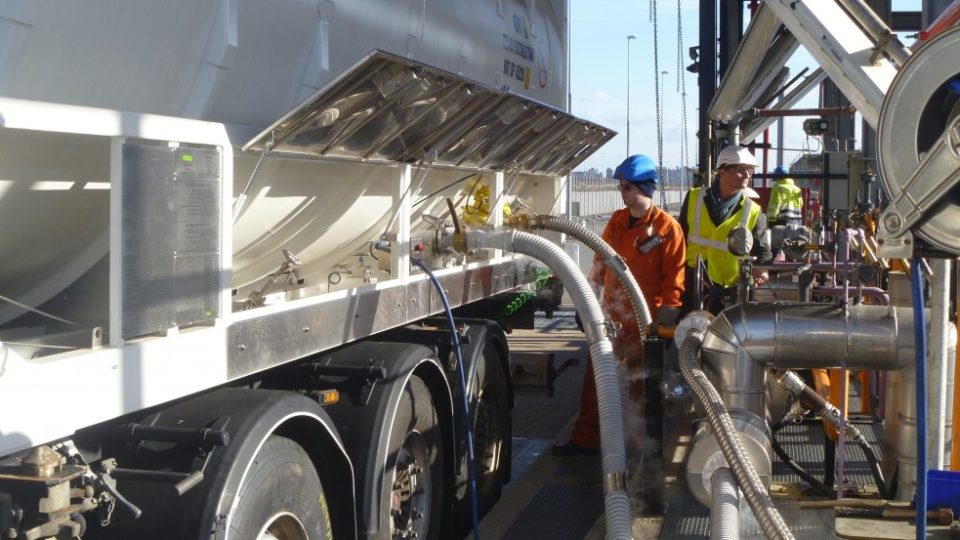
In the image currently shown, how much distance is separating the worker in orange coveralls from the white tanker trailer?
4.37 ft

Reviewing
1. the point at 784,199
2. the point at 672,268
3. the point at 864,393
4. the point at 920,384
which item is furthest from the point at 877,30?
the point at 784,199

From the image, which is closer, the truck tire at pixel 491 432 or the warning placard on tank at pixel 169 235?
the warning placard on tank at pixel 169 235

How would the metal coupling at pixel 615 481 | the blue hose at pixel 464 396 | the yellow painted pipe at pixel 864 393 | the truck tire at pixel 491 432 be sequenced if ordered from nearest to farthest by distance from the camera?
the metal coupling at pixel 615 481, the blue hose at pixel 464 396, the truck tire at pixel 491 432, the yellow painted pipe at pixel 864 393

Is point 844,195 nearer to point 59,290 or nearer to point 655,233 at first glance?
point 655,233

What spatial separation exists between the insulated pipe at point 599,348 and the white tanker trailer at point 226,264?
0.35m

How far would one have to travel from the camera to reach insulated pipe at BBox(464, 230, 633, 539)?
4344mm

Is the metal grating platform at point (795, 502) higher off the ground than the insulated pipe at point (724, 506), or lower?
lower

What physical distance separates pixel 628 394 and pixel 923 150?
3.55m

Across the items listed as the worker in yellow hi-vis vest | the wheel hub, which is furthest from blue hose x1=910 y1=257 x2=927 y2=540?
the worker in yellow hi-vis vest

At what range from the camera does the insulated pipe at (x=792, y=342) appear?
3857 millimetres

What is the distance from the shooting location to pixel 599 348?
15.2 ft

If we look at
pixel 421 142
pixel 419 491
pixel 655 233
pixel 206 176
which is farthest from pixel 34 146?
pixel 655 233

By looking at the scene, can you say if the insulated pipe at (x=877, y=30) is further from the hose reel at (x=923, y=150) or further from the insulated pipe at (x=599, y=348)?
the insulated pipe at (x=599, y=348)

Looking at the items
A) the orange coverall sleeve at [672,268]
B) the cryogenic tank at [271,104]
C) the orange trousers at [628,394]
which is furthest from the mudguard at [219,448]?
the orange coverall sleeve at [672,268]
